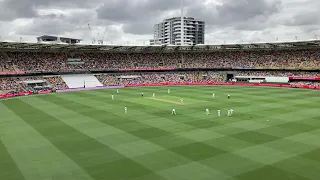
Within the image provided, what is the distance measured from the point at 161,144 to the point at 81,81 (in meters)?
54.7

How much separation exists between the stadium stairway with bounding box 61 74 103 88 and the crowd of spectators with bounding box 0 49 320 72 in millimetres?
2693

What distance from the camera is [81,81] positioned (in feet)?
234

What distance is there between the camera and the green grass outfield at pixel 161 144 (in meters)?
15.7

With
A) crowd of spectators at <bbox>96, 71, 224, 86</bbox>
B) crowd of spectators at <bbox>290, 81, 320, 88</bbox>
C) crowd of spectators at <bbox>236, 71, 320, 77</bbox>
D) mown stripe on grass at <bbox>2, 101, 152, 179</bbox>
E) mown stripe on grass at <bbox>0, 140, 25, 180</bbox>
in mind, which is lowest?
mown stripe on grass at <bbox>0, 140, 25, 180</bbox>

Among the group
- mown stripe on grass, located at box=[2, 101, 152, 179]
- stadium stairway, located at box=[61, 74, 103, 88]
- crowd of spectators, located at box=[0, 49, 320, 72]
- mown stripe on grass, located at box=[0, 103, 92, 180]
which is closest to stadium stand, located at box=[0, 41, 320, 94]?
crowd of spectators, located at box=[0, 49, 320, 72]

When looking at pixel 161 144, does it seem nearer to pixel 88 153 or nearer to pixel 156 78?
pixel 88 153

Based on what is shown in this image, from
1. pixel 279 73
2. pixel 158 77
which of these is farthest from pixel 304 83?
pixel 158 77

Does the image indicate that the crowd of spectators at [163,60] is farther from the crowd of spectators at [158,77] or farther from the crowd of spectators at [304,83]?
the crowd of spectators at [304,83]

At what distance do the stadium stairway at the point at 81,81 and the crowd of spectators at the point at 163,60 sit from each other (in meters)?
2.69

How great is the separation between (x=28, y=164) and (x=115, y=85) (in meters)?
55.3

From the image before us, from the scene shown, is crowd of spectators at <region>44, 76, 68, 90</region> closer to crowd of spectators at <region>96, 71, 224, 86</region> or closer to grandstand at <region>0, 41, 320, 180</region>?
grandstand at <region>0, 41, 320, 180</region>

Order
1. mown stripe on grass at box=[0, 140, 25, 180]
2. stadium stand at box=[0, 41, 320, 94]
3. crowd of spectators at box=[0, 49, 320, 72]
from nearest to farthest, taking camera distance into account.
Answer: mown stripe on grass at box=[0, 140, 25, 180], stadium stand at box=[0, 41, 320, 94], crowd of spectators at box=[0, 49, 320, 72]

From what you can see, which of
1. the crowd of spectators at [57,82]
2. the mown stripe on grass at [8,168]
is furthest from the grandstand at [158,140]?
the crowd of spectators at [57,82]

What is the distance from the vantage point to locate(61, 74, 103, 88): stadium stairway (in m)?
69.3
